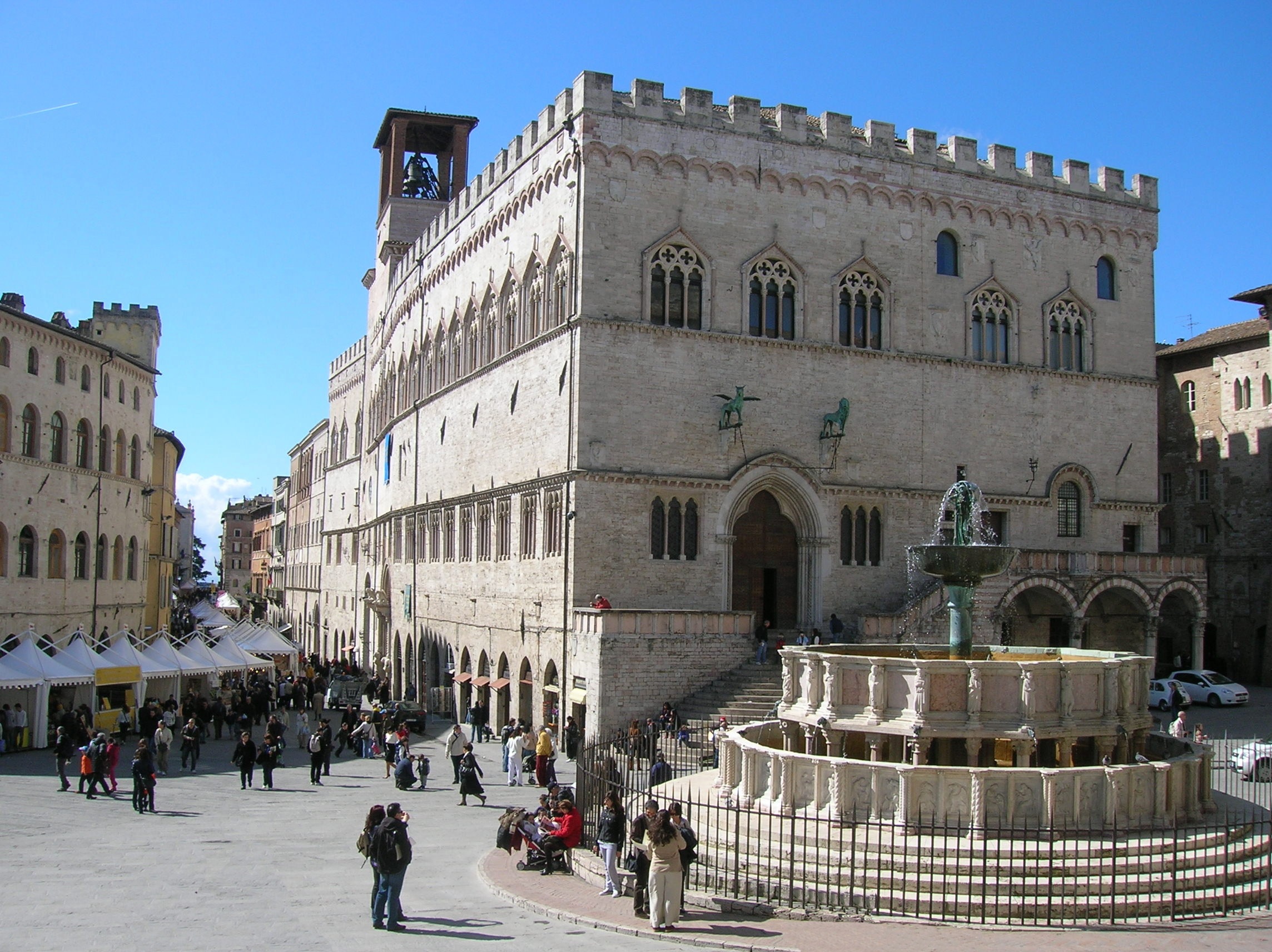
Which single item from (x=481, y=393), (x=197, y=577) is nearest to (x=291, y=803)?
(x=481, y=393)

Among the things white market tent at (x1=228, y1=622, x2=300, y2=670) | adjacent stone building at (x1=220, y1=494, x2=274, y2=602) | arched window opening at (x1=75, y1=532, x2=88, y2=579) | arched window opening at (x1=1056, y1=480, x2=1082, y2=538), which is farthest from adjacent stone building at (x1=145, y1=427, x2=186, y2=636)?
adjacent stone building at (x1=220, y1=494, x2=274, y2=602)

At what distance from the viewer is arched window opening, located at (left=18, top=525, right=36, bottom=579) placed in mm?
36000

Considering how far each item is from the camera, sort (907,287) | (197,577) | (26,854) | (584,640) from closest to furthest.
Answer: (26,854) → (584,640) → (907,287) → (197,577)

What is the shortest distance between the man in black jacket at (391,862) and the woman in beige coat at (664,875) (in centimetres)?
267

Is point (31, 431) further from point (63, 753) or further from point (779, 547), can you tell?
point (779, 547)

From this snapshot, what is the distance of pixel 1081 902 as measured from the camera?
1356 cm

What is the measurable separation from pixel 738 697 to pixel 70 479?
23271mm

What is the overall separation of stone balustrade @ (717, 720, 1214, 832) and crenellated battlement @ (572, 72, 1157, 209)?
65.7 feet

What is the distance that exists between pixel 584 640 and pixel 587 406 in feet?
19.0

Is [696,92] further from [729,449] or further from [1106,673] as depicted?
[1106,673]

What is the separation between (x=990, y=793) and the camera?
14867 millimetres

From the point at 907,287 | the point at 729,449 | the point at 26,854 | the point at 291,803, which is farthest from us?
the point at 907,287

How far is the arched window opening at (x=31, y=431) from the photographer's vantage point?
120 feet

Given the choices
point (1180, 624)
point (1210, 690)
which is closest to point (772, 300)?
point (1210, 690)
